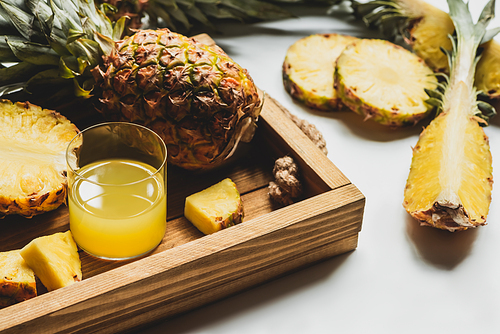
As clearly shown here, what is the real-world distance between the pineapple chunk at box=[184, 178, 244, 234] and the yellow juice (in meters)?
0.10

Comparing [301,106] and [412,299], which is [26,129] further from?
[412,299]

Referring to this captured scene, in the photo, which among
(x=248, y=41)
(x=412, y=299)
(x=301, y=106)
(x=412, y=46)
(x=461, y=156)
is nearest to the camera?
(x=412, y=299)

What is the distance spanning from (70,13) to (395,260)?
1.15 meters

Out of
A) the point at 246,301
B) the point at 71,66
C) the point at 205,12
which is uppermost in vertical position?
the point at 71,66

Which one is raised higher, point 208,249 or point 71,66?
point 71,66

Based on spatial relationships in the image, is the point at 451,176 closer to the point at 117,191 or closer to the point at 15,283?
the point at 117,191

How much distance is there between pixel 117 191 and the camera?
1.19 metres

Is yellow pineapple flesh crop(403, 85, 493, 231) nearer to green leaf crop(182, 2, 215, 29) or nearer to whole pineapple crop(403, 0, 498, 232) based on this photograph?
whole pineapple crop(403, 0, 498, 232)

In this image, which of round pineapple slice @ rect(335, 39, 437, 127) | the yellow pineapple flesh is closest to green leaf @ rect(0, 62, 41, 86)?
round pineapple slice @ rect(335, 39, 437, 127)

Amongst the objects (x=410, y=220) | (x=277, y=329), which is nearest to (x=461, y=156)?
(x=410, y=220)

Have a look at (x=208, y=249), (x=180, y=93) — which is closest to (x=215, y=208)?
(x=208, y=249)

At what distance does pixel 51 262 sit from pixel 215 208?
0.41m

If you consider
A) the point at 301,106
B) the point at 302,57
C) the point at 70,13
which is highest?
the point at 70,13

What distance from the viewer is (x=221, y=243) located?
1.18 meters
